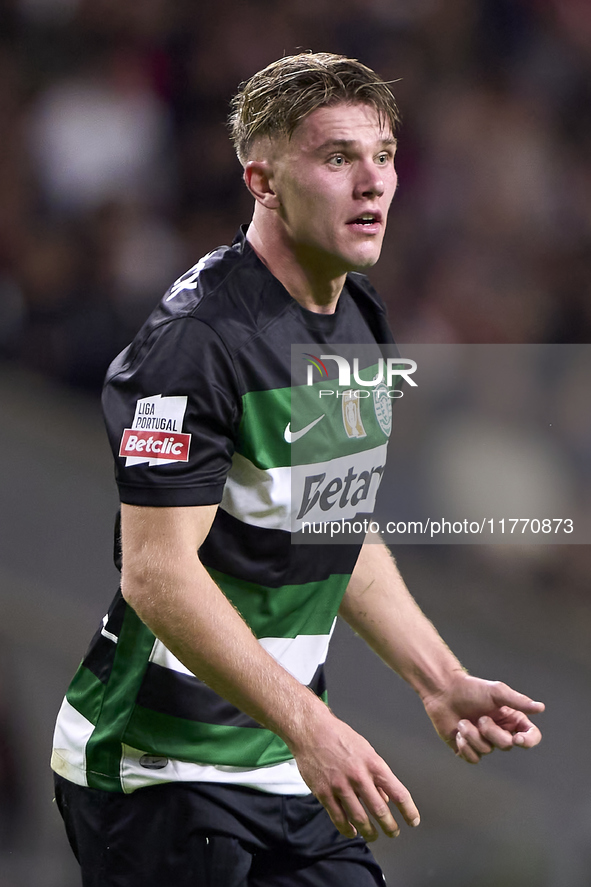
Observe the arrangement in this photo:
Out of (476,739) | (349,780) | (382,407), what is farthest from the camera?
(382,407)

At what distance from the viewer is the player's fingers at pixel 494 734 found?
1.61 metres

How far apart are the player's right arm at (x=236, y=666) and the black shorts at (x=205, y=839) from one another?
26 cm

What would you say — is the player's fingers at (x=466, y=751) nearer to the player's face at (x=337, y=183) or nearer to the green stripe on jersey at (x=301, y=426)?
the green stripe on jersey at (x=301, y=426)

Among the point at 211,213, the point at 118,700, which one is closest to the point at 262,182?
the point at 118,700

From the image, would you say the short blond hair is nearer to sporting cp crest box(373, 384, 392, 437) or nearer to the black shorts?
sporting cp crest box(373, 384, 392, 437)

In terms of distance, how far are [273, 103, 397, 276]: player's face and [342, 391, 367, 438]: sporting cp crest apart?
0.21m

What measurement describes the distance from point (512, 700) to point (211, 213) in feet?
11.2

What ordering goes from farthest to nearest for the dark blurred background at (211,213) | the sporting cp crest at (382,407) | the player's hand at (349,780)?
1. the dark blurred background at (211,213)
2. the sporting cp crest at (382,407)
3. the player's hand at (349,780)

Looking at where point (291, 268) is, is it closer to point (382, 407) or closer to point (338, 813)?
point (382, 407)

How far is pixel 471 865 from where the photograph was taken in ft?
10.00

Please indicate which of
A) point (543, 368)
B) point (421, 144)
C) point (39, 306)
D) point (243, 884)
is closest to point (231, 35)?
point (421, 144)

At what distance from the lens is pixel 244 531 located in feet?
5.17

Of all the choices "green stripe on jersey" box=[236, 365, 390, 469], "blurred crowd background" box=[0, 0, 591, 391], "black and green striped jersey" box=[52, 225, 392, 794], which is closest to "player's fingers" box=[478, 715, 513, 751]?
"black and green striped jersey" box=[52, 225, 392, 794]

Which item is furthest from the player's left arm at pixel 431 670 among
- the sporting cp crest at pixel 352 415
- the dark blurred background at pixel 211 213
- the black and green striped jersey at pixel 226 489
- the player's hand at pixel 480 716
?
the dark blurred background at pixel 211 213
